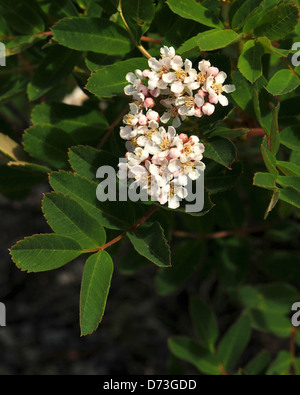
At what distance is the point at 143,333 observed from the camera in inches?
94.9

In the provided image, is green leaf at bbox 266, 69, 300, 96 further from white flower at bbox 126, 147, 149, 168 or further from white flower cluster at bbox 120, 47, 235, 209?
white flower at bbox 126, 147, 149, 168

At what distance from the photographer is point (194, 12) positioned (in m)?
1.13

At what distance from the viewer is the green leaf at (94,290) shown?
109 centimetres

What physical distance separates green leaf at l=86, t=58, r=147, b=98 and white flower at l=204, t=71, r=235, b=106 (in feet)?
0.63

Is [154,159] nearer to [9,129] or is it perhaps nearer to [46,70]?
[46,70]

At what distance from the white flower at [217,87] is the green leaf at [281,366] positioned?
42.8 inches

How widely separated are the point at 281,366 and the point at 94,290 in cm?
97

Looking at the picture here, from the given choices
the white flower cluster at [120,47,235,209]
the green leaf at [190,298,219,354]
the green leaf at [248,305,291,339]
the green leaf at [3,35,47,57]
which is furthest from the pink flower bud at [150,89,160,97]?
the green leaf at [248,305,291,339]

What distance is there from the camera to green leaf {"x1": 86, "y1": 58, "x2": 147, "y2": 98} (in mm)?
1156

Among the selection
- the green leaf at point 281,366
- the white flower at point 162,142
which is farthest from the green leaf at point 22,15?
the green leaf at point 281,366

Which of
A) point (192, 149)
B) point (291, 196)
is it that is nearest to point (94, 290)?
point (192, 149)
